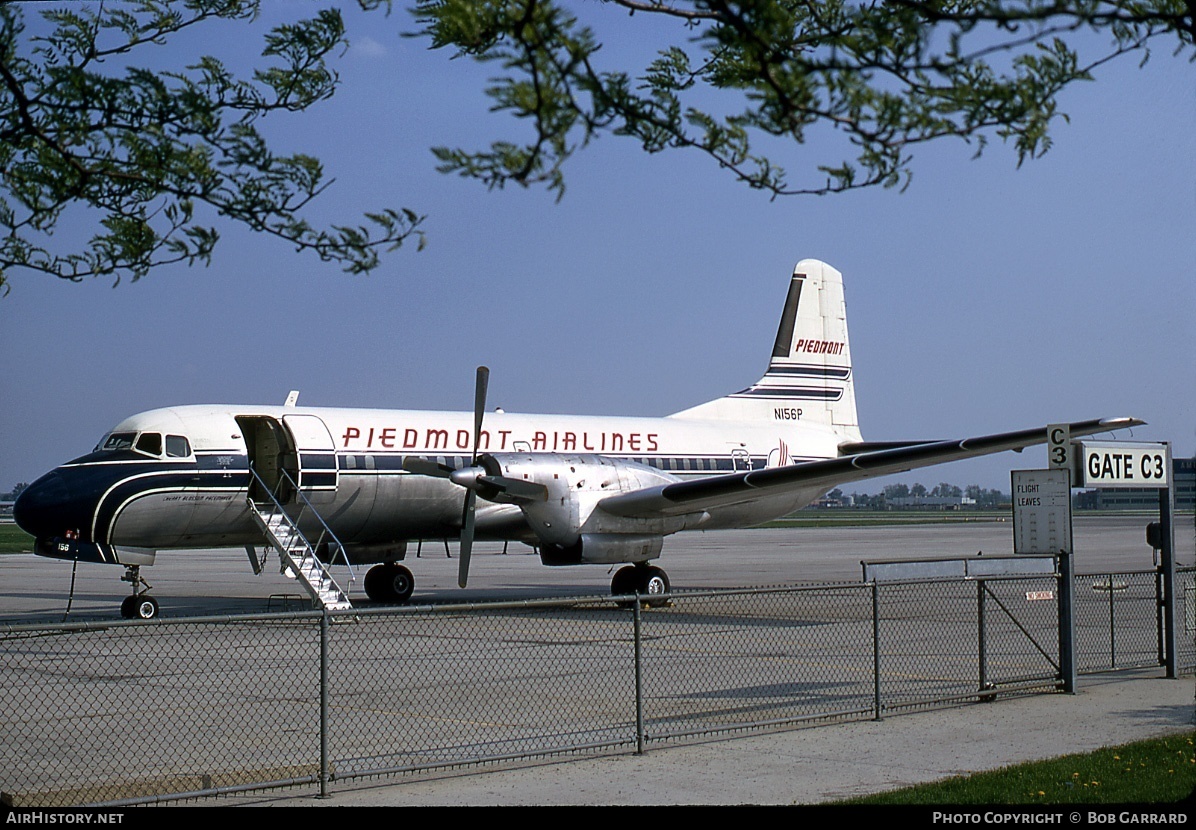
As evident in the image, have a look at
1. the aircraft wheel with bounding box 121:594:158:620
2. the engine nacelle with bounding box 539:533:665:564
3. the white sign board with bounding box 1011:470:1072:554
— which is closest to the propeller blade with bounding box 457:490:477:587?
the engine nacelle with bounding box 539:533:665:564

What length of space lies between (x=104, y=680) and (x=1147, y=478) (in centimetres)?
1062

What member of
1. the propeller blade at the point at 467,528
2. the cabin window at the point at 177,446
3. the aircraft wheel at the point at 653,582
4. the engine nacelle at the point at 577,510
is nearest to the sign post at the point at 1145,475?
the engine nacelle at the point at 577,510

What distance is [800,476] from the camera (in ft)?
64.2

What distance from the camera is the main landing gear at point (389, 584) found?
72.2 feet

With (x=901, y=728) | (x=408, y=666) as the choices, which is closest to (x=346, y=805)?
(x=901, y=728)

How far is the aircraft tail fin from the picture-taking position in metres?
27.3

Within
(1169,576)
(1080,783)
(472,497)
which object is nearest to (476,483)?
(472,497)

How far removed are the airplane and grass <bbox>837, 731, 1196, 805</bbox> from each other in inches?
326

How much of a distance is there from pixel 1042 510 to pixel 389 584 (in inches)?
508

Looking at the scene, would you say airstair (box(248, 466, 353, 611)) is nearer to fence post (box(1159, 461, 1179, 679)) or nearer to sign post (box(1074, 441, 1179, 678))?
sign post (box(1074, 441, 1179, 678))

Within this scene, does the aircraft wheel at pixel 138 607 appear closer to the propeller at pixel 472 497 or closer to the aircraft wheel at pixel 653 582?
the propeller at pixel 472 497

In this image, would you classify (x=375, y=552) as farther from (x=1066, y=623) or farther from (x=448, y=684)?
(x=1066, y=623)

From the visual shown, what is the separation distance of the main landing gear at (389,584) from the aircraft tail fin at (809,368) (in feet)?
26.2

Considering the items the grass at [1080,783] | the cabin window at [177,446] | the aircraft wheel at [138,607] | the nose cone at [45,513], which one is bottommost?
the grass at [1080,783]
